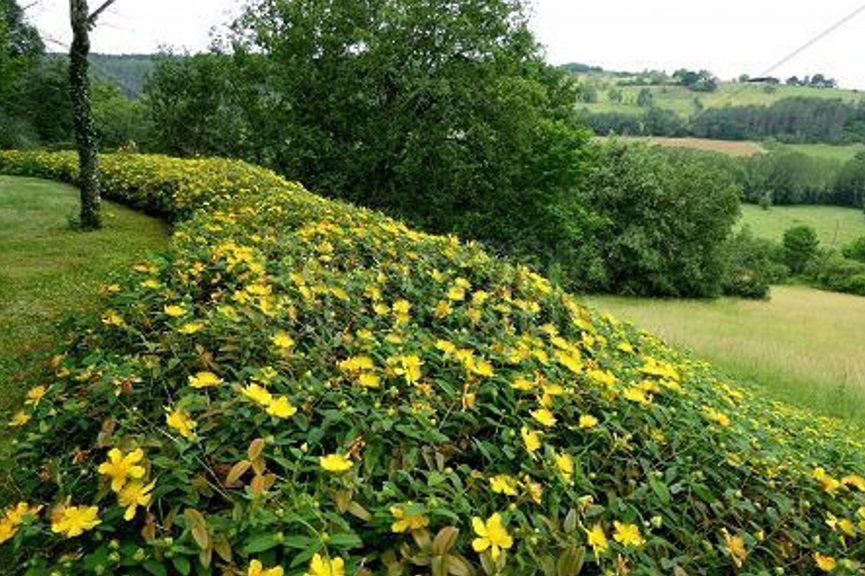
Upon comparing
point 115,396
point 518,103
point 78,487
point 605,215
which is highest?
point 518,103

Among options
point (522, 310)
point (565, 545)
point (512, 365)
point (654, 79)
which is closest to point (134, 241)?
point (522, 310)

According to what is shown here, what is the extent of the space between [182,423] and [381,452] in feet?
1.71

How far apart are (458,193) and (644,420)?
618 inches

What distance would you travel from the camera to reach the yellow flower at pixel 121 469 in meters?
1.47

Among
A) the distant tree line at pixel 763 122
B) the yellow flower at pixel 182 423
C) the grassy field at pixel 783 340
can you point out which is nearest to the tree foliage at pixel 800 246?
the grassy field at pixel 783 340

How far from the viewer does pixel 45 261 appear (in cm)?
671

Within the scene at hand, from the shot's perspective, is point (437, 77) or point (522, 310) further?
point (437, 77)

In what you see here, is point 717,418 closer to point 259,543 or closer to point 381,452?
point 381,452

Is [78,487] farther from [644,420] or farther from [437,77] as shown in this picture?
[437,77]

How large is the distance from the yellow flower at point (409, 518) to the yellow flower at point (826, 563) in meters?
1.13

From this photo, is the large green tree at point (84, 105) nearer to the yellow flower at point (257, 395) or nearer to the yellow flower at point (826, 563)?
the yellow flower at point (257, 395)

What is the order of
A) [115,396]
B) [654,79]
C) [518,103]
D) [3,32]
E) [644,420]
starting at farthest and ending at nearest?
[654,79] < [3,32] < [518,103] < [644,420] < [115,396]

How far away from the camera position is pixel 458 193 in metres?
17.7

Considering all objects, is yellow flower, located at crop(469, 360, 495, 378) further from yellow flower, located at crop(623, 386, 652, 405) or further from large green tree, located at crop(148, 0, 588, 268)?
large green tree, located at crop(148, 0, 588, 268)
